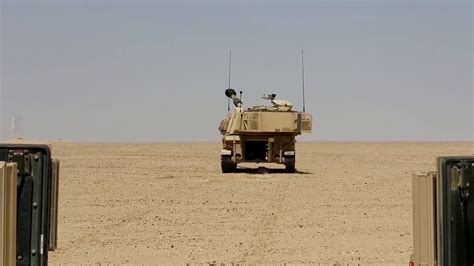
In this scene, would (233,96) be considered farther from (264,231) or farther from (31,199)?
(31,199)

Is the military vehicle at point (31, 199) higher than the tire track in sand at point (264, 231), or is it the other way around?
the military vehicle at point (31, 199)

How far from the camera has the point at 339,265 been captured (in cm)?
934

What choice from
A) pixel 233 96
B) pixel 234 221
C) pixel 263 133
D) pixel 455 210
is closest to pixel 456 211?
pixel 455 210

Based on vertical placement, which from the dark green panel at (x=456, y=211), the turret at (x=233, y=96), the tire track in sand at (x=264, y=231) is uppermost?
the turret at (x=233, y=96)

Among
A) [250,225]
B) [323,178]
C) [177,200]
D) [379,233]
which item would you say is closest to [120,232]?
[250,225]

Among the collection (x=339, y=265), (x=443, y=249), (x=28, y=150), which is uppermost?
(x=28, y=150)

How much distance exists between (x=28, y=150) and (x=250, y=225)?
9123mm

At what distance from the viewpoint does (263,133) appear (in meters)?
26.7

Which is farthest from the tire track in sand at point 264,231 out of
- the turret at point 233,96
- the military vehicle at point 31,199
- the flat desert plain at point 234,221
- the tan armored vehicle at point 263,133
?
the turret at point 233,96

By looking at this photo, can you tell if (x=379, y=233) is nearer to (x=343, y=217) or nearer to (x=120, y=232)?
(x=343, y=217)

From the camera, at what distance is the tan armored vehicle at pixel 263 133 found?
26.4m

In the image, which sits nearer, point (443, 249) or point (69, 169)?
→ point (443, 249)

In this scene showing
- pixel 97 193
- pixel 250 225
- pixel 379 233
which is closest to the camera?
pixel 379 233

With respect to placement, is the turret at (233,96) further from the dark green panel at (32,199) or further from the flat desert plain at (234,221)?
the dark green panel at (32,199)
